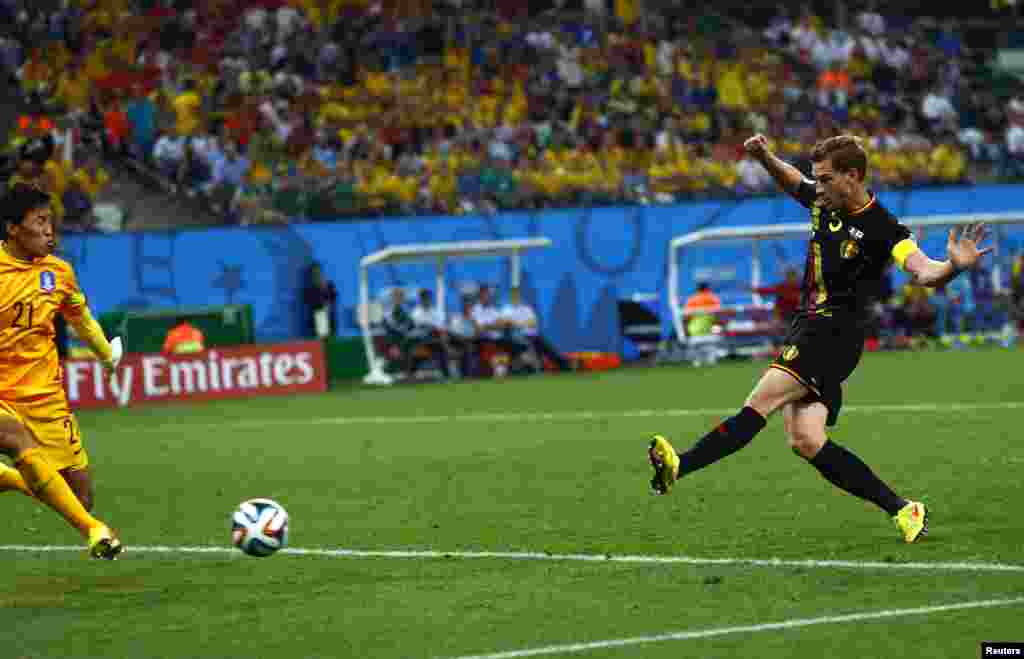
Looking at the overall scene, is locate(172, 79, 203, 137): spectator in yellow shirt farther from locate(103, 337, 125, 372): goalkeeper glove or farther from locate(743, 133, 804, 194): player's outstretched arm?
locate(743, 133, 804, 194): player's outstretched arm

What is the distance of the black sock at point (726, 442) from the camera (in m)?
9.39

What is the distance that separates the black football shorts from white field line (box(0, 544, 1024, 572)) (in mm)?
1053

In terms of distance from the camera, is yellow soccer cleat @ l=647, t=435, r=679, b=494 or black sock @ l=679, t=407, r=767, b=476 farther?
black sock @ l=679, t=407, r=767, b=476

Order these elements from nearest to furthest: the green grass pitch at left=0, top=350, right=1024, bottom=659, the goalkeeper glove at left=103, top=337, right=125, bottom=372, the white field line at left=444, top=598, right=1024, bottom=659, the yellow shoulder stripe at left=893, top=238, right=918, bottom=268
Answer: the white field line at left=444, top=598, right=1024, bottom=659
the green grass pitch at left=0, top=350, right=1024, bottom=659
the yellow shoulder stripe at left=893, top=238, right=918, bottom=268
the goalkeeper glove at left=103, top=337, right=125, bottom=372

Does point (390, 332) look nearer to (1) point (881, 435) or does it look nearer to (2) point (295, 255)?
(2) point (295, 255)

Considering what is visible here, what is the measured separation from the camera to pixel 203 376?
86.4 feet

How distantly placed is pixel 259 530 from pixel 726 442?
2565 mm

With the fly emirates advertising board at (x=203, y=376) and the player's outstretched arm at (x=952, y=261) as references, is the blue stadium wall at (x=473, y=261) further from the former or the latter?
the player's outstretched arm at (x=952, y=261)

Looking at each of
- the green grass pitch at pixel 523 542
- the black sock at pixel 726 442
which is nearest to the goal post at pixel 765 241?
the green grass pitch at pixel 523 542

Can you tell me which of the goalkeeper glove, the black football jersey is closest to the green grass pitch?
the goalkeeper glove

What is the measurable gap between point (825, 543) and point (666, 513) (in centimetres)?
181

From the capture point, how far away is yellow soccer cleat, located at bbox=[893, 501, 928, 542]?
29.9ft

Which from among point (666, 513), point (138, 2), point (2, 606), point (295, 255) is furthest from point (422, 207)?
point (2, 606)

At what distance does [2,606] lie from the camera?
834 cm
